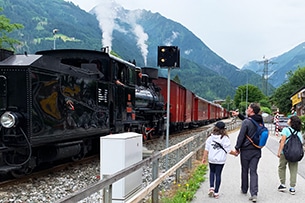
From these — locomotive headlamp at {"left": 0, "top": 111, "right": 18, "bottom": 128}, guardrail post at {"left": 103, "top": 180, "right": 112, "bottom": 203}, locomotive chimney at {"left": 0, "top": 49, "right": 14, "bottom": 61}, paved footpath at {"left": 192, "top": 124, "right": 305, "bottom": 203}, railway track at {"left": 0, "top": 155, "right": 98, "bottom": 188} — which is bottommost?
paved footpath at {"left": 192, "top": 124, "right": 305, "bottom": 203}

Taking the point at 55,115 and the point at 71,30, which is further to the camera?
the point at 71,30

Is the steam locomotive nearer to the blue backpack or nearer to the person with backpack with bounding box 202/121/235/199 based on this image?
the person with backpack with bounding box 202/121/235/199

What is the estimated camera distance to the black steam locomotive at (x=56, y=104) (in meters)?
7.68

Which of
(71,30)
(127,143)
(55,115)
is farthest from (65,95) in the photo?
(71,30)

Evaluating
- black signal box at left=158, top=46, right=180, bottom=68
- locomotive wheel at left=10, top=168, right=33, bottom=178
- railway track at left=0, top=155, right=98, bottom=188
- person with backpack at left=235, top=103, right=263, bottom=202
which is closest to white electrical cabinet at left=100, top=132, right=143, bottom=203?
person with backpack at left=235, top=103, right=263, bottom=202

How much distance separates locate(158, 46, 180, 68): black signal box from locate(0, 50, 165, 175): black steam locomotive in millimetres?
1978

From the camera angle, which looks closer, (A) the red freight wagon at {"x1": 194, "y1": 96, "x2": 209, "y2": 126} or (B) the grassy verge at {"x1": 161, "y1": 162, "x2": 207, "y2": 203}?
(B) the grassy verge at {"x1": 161, "y1": 162, "x2": 207, "y2": 203}

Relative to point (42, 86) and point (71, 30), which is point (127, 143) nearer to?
point (42, 86)

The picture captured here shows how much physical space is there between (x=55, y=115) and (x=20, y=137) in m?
1.02

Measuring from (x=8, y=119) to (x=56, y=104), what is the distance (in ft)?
3.90

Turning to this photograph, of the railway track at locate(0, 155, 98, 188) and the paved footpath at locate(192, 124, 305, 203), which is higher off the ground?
the railway track at locate(0, 155, 98, 188)

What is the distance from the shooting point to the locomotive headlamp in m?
7.54

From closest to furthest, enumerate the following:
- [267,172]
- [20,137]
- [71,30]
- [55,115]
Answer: [20,137], [55,115], [267,172], [71,30]

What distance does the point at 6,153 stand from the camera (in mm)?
8047
